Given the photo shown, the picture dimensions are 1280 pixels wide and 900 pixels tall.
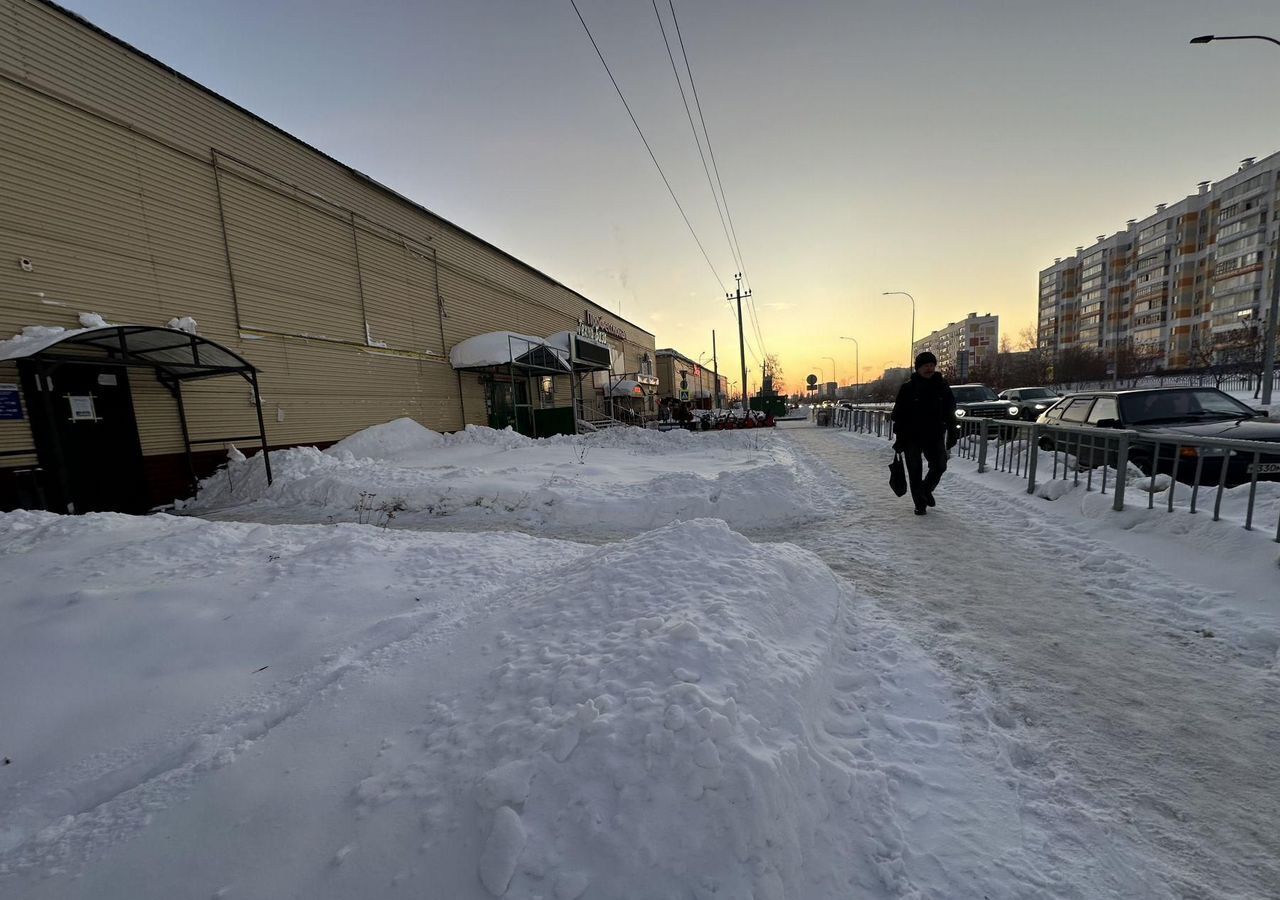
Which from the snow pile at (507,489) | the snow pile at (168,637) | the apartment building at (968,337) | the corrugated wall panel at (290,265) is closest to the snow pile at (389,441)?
the snow pile at (507,489)

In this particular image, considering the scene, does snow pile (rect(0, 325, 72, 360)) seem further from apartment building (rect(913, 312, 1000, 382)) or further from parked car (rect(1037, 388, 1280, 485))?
apartment building (rect(913, 312, 1000, 382))

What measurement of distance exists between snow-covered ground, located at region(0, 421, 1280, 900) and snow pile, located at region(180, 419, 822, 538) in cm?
270

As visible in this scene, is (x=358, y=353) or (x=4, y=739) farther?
(x=358, y=353)

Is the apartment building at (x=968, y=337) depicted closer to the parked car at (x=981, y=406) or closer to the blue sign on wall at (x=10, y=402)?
the parked car at (x=981, y=406)

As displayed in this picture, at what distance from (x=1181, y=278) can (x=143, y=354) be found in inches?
3659

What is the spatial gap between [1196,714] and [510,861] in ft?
11.1

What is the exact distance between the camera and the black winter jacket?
6.58m

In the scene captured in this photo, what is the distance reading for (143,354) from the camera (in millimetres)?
9281

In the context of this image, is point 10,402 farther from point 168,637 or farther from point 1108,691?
point 1108,691

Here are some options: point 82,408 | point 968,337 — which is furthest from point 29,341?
point 968,337

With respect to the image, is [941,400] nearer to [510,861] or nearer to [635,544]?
[635,544]

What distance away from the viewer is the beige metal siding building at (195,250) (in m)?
8.04

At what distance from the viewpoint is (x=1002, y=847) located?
5.98ft

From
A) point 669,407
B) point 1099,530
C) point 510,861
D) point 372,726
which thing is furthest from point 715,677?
point 669,407
